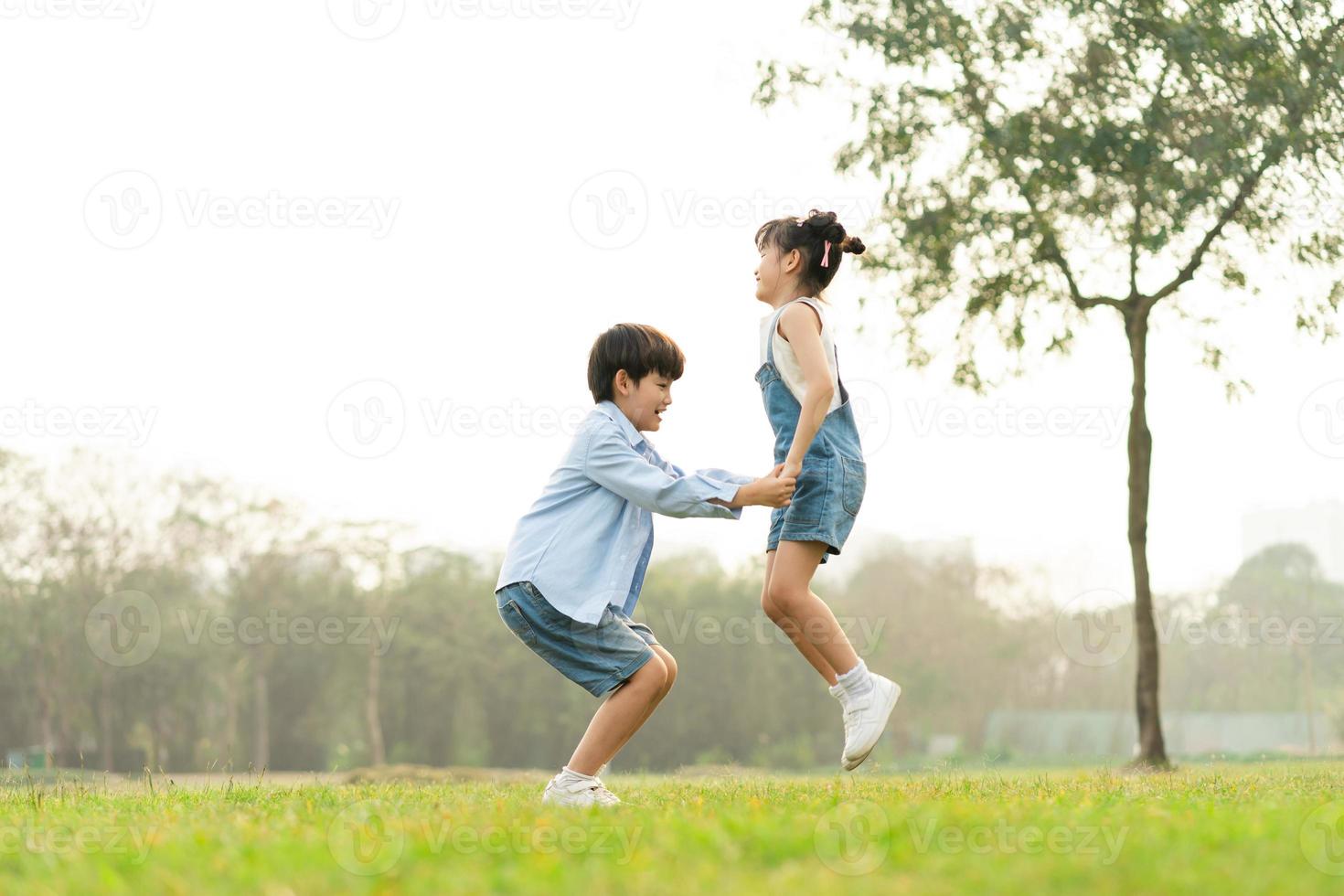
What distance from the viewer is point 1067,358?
12.1 metres

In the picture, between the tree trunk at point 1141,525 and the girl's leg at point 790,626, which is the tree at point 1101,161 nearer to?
the tree trunk at point 1141,525

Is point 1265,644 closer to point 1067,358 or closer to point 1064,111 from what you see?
point 1067,358

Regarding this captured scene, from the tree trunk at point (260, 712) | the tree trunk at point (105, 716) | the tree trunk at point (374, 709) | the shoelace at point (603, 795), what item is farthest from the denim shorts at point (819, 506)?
the tree trunk at point (260, 712)

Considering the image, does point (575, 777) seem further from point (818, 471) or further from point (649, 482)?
point (818, 471)

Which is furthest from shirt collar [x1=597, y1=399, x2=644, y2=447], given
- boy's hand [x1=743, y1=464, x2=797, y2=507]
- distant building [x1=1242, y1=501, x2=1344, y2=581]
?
distant building [x1=1242, y1=501, x2=1344, y2=581]

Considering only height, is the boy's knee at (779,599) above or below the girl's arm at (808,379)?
below

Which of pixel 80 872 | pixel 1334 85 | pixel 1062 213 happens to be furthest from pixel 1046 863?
pixel 1062 213

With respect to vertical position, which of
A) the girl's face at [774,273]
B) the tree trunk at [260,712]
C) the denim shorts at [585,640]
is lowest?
the tree trunk at [260,712]

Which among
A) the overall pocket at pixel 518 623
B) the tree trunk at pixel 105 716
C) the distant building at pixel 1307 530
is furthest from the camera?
the distant building at pixel 1307 530

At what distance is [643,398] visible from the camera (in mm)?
5273

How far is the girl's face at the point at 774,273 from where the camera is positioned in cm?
555

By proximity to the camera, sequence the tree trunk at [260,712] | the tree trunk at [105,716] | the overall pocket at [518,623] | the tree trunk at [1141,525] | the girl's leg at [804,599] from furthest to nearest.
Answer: the tree trunk at [260,712], the tree trunk at [105,716], the tree trunk at [1141,525], the girl's leg at [804,599], the overall pocket at [518,623]

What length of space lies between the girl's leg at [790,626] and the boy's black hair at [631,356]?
970mm

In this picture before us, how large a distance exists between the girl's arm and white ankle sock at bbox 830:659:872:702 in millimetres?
953
